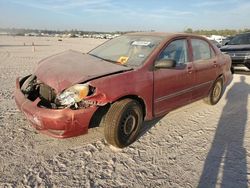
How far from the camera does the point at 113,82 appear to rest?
3.74 m

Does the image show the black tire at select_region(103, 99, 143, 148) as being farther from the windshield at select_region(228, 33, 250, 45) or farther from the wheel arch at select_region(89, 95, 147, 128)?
the windshield at select_region(228, 33, 250, 45)

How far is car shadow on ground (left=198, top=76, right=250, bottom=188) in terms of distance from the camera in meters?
3.32

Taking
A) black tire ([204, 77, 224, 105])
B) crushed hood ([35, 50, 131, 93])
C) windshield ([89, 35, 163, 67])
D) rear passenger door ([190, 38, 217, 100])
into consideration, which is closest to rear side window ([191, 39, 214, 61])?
rear passenger door ([190, 38, 217, 100])

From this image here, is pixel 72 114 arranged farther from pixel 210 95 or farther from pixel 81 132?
pixel 210 95

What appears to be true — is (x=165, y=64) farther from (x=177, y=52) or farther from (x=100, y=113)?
(x=100, y=113)

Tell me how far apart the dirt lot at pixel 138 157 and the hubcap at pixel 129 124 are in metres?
0.26

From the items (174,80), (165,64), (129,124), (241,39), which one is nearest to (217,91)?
(174,80)

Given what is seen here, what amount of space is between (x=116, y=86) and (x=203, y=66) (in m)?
2.48

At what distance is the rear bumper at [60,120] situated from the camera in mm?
3502

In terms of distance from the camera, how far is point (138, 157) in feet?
12.6

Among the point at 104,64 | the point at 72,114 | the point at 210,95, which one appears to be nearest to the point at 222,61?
the point at 210,95

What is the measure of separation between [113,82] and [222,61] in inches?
143

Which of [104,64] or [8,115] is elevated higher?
[104,64]

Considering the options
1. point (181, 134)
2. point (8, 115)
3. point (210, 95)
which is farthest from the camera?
point (210, 95)
